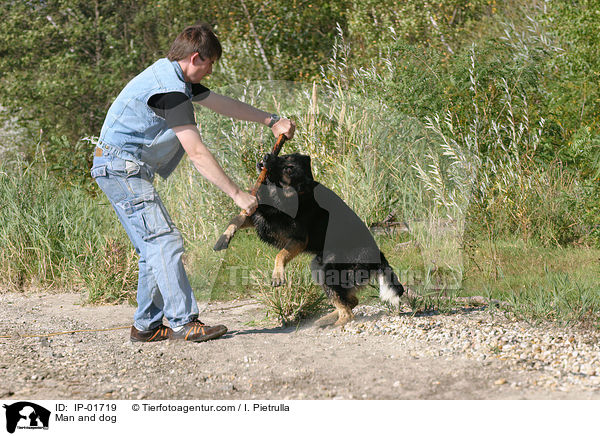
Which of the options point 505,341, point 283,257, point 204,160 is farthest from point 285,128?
point 505,341

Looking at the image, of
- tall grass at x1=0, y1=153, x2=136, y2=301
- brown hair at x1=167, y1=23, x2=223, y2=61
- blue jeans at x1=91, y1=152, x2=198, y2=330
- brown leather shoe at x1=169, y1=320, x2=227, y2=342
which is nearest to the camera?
brown hair at x1=167, y1=23, x2=223, y2=61

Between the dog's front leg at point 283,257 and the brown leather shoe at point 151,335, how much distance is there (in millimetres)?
877

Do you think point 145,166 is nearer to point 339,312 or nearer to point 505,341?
point 339,312

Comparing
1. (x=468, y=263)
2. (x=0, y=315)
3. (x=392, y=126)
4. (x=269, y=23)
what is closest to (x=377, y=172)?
(x=392, y=126)

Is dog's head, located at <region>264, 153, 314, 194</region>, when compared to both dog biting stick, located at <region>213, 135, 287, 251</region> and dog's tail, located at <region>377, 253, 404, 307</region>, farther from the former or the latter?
dog's tail, located at <region>377, 253, 404, 307</region>

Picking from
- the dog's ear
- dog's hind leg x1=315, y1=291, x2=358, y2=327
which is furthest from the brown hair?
dog's hind leg x1=315, y1=291, x2=358, y2=327

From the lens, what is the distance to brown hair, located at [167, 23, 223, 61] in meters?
4.26

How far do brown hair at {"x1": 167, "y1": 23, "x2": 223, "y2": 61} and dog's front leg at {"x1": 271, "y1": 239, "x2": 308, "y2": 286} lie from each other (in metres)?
1.50

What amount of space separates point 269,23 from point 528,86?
8.20 m

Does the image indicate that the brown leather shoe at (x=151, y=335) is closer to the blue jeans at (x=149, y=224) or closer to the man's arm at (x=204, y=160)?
the blue jeans at (x=149, y=224)

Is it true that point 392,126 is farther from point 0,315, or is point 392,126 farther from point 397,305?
point 0,315

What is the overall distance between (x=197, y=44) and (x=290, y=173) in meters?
1.21

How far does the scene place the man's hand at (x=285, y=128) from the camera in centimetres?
474
